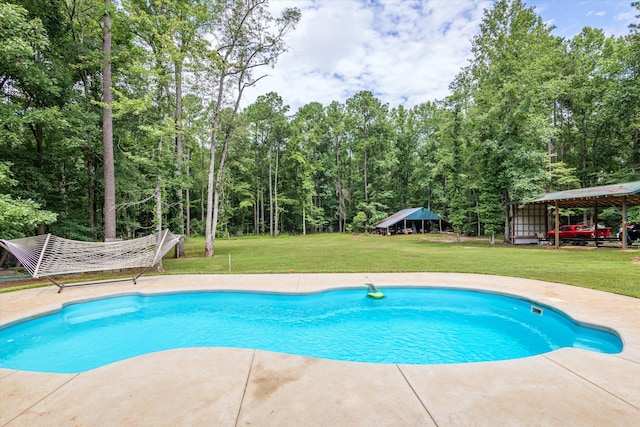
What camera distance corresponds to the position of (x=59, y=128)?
8523mm

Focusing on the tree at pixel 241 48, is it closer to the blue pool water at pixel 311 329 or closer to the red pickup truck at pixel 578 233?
the blue pool water at pixel 311 329

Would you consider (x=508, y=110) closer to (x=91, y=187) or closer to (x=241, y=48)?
(x=241, y=48)

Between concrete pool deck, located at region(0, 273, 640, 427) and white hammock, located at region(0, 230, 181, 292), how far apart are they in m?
4.42

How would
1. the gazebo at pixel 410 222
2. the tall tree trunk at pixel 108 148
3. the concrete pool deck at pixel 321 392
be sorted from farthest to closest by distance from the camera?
1. the gazebo at pixel 410 222
2. the tall tree trunk at pixel 108 148
3. the concrete pool deck at pixel 321 392

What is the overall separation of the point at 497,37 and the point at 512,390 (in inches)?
862

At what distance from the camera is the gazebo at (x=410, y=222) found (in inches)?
1038

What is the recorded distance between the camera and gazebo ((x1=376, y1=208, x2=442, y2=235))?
1038 inches

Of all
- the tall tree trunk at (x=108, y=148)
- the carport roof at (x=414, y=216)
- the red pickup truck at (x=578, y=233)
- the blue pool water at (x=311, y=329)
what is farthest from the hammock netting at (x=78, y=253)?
the carport roof at (x=414, y=216)

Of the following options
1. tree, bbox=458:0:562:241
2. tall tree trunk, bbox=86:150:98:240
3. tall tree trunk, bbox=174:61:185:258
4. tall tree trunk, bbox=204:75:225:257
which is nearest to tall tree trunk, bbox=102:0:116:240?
tall tree trunk, bbox=86:150:98:240

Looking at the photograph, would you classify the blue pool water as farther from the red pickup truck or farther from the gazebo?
the gazebo

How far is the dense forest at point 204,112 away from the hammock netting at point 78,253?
28.3 inches

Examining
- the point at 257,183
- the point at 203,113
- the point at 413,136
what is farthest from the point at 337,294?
the point at 413,136

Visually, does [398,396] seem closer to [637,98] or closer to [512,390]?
[512,390]

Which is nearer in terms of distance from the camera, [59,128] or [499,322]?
[499,322]
